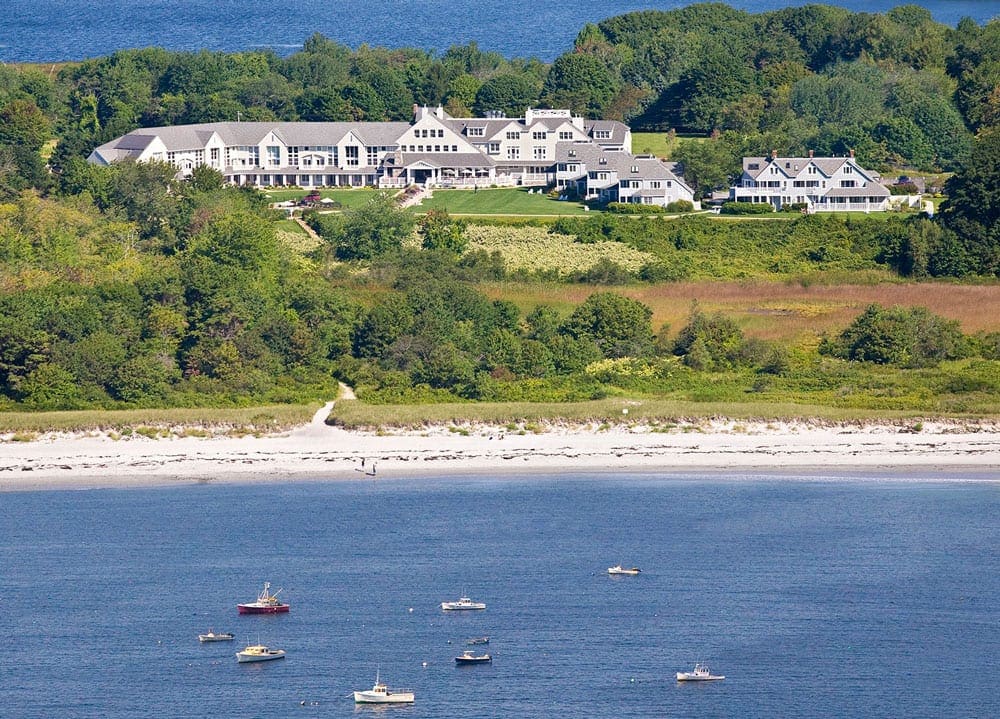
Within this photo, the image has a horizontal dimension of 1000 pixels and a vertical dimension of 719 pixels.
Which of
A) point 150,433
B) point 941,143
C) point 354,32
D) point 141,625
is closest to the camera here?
point 141,625

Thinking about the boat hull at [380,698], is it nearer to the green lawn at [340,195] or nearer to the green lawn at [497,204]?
the green lawn at [497,204]

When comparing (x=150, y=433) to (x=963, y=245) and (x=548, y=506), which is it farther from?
(x=963, y=245)

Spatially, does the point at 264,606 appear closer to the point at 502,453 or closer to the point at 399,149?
the point at 502,453

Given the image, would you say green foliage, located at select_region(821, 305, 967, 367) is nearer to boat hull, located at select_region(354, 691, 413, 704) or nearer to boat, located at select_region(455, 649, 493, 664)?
boat, located at select_region(455, 649, 493, 664)

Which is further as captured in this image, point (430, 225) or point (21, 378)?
point (430, 225)

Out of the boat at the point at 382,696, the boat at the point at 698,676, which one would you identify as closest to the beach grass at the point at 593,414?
the boat at the point at 698,676

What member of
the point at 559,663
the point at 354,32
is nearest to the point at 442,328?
the point at 559,663
